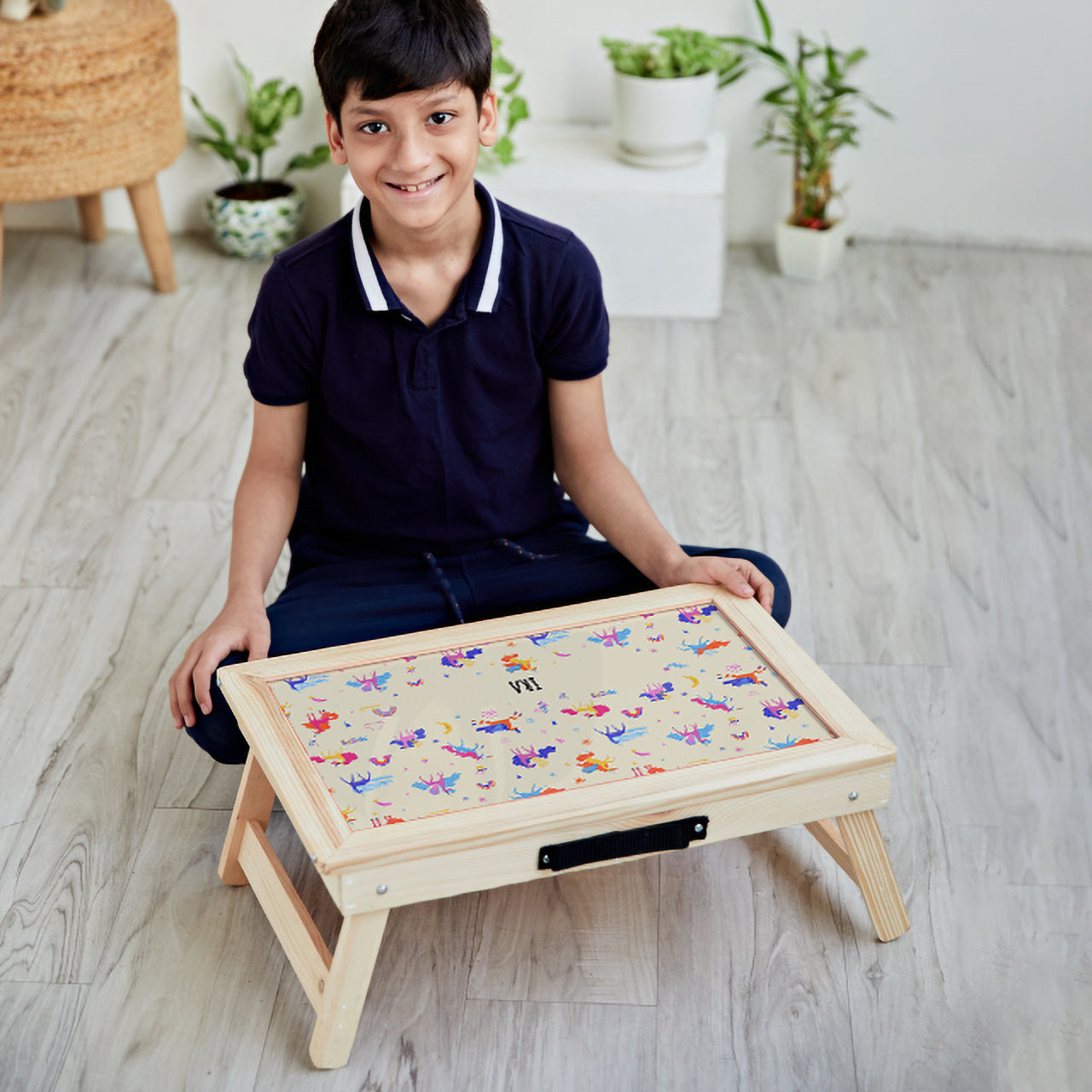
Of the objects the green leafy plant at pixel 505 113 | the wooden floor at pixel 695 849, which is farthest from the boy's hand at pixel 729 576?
the green leafy plant at pixel 505 113

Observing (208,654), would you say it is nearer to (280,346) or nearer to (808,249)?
(280,346)

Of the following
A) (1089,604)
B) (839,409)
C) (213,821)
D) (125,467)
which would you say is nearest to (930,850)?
(1089,604)

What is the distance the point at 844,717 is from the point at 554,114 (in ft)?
6.07

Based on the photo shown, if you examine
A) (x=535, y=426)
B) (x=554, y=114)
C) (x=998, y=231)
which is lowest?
(x=998, y=231)

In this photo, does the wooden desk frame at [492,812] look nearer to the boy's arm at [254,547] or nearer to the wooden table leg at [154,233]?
the boy's arm at [254,547]

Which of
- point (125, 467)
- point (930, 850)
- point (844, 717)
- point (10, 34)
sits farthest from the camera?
point (10, 34)

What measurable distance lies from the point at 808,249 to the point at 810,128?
22cm

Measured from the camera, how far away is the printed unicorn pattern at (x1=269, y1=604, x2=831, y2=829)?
1.05 metres

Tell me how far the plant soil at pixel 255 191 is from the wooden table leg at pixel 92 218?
24 cm

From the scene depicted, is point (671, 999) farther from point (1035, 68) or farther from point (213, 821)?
point (1035, 68)

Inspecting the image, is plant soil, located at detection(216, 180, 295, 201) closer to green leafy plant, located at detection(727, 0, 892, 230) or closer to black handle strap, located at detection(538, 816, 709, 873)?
green leafy plant, located at detection(727, 0, 892, 230)

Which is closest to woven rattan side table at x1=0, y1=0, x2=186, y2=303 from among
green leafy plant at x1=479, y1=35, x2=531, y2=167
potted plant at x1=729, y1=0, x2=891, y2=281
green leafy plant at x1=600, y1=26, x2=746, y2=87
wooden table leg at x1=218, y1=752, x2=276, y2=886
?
green leafy plant at x1=479, y1=35, x2=531, y2=167

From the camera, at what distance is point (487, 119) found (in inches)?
48.1

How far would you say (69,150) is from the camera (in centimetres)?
223
